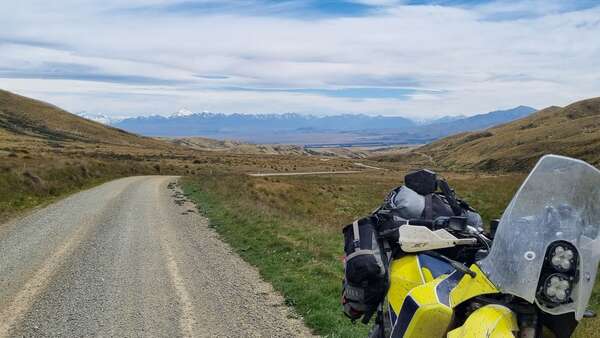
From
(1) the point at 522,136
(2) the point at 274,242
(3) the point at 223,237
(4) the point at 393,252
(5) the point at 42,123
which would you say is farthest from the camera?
(5) the point at 42,123

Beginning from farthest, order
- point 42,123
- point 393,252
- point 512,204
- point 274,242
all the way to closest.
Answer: point 42,123 < point 274,242 < point 393,252 < point 512,204

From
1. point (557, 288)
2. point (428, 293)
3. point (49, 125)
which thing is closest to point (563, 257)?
point (557, 288)

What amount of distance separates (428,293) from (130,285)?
25.1ft

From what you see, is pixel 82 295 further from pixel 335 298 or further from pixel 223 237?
pixel 223 237

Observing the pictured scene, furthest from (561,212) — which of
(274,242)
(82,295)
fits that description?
(274,242)

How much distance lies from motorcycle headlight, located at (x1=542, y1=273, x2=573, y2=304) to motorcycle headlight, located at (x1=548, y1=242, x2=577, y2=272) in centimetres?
5

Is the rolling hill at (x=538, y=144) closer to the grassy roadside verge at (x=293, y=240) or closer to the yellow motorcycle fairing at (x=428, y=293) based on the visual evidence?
the grassy roadside verge at (x=293, y=240)

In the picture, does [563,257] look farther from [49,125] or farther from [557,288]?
[49,125]

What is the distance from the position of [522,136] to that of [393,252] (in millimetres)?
134752

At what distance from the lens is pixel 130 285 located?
9500 millimetres

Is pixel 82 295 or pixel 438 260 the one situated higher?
pixel 438 260

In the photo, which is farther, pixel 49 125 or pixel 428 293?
pixel 49 125

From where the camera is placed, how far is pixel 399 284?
351 cm

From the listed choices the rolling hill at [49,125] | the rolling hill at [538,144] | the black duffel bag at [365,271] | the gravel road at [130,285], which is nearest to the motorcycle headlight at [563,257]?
the black duffel bag at [365,271]
